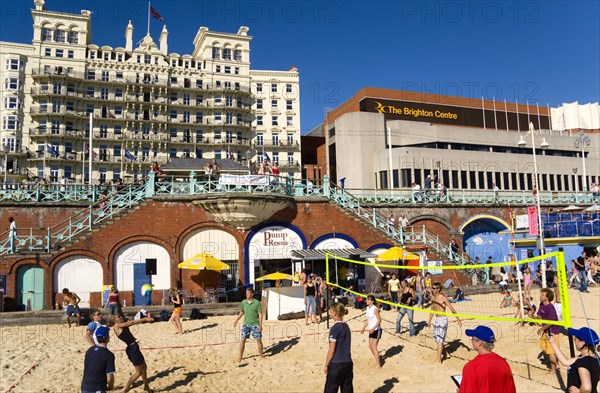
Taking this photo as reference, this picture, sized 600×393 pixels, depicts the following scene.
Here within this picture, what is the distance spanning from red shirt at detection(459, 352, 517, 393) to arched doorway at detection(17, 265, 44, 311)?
19.6m

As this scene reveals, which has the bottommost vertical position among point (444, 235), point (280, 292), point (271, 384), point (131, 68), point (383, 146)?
point (271, 384)

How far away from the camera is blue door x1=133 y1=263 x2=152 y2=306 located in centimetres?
2208

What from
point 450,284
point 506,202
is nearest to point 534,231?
point 506,202

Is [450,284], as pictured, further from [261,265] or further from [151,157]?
[151,157]

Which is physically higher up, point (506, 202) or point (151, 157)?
point (151, 157)

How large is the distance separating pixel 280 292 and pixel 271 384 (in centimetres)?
778

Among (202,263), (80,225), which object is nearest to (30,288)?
(80,225)

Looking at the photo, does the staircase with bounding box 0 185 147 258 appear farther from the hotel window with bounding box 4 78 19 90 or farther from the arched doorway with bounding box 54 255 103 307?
the hotel window with bounding box 4 78 19 90

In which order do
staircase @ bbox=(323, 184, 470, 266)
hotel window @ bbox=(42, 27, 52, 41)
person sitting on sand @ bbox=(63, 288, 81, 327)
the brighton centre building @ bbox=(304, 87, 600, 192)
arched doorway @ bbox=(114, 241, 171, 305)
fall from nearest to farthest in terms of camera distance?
person sitting on sand @ bbox=(63, 288, 81, 327) < arched doorway @ bbox=(114, 241, 171, 305) < staircase @ bbox=(323, 184, 470, 266) < the brighton centre building @ bbox=(304, 87, 600, 192) < hotel window @ bbox=(42, 27, 52, 41)

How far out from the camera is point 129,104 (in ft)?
190

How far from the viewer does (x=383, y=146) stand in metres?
47.1

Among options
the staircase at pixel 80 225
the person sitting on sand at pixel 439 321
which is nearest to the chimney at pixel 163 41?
the staircase at pixel 80 225

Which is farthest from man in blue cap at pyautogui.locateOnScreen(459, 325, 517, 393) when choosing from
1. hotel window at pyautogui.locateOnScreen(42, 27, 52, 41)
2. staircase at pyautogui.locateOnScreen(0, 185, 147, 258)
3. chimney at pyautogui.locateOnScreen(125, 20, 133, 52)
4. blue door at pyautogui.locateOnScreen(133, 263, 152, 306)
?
chimney at pyautogui.locateOnScreen(125, 20, 133, 52)

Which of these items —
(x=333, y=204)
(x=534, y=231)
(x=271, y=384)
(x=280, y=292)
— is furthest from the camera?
(x=534, y=231)
